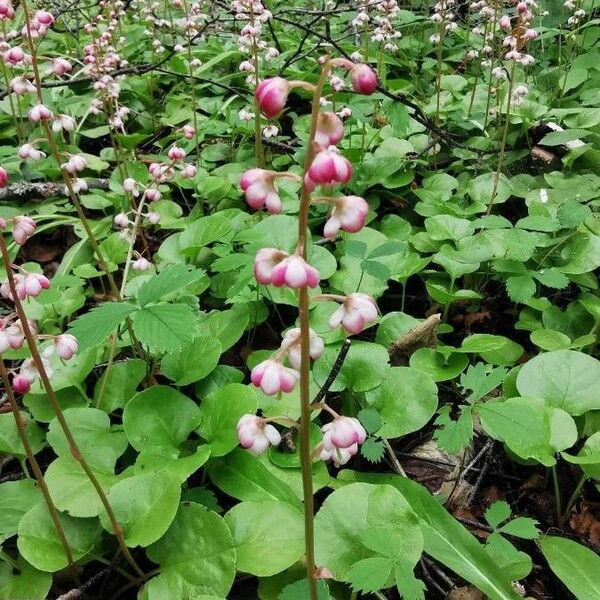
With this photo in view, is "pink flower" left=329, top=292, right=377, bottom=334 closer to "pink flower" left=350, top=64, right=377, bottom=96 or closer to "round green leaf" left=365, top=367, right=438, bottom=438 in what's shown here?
"pink flower" left=350, top=64, right=377, bottom=96

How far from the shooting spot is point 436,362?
1.73 meters

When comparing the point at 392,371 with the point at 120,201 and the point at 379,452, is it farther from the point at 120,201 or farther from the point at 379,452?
the point at 120,201

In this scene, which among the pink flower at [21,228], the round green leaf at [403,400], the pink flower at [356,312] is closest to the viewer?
the pink flower at [356,312]

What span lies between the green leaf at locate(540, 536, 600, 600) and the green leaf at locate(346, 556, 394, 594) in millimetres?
427

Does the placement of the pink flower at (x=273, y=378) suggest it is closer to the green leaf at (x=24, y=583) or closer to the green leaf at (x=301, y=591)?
the green leaf at (x=301, y=591)

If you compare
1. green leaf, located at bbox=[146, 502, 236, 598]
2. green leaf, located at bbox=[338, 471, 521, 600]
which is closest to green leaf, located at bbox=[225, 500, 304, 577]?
green leaf, located at bbox=[146, 502, 236, 598]

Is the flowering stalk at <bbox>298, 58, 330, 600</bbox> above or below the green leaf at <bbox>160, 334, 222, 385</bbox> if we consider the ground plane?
above

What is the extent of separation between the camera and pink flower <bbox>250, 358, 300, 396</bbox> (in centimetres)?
85

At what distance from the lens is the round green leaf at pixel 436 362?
5.44ft

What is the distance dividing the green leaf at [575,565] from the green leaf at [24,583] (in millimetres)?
1064

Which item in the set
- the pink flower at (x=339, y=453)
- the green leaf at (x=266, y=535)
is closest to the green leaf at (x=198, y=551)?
the green leaf at (x=266, y=535)

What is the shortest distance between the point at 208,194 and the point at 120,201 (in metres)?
0.43

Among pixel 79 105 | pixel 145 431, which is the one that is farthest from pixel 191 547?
pixel 79 105

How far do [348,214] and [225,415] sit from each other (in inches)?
33.0
